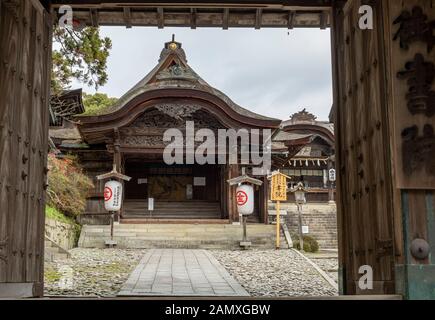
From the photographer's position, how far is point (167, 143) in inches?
884

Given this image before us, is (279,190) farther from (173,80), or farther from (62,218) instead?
(62,218)

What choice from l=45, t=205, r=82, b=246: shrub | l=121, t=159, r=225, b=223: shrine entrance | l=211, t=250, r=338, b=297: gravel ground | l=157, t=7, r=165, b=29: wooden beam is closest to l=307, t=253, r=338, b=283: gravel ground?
l=211, t=250, r=338, b=297: gravel ground

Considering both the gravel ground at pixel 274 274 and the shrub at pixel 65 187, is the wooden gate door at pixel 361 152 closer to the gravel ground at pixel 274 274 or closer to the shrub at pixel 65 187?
the gravel ground at pixel 274 274

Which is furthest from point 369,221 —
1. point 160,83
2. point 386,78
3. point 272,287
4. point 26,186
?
point 160,83

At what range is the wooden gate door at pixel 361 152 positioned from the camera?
4867 mm

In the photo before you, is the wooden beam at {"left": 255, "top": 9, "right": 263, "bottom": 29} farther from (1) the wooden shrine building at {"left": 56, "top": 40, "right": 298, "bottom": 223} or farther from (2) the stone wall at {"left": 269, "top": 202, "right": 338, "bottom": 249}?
(2) the stone wall at {"left": 269, "top": 202, "right": 338, "bottom": 249}

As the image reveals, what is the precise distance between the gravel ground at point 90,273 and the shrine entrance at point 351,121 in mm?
2756

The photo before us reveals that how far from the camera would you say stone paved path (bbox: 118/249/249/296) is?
868 centimetres

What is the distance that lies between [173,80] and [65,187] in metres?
7.64

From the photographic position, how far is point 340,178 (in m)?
6.42

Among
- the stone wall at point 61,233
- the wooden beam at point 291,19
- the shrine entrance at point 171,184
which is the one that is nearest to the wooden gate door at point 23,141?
the wooden beam at point 291,19

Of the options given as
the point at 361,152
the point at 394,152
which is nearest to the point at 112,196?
the point at 361,152

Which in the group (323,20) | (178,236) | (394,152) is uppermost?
(323,20)

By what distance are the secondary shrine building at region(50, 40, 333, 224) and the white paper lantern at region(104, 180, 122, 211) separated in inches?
80.9
